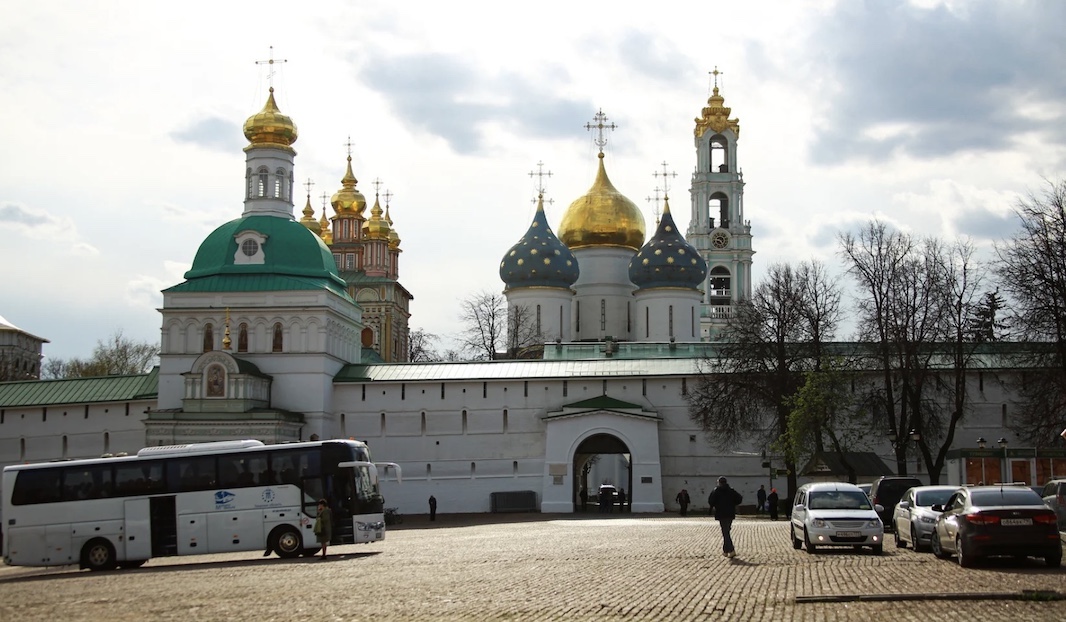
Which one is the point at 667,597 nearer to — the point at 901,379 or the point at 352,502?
the point at 352,502

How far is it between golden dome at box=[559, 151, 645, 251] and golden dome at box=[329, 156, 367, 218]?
58.0ft

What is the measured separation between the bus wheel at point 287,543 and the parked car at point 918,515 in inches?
404

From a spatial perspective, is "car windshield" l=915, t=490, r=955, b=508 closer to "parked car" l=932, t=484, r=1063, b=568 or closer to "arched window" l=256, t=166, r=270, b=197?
"parked car" l=932, t=484, r=1063, b=568

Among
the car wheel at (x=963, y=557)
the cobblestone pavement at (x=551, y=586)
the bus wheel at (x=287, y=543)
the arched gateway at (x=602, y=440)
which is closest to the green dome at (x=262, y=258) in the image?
the arched gateway at (x=602, y=440)

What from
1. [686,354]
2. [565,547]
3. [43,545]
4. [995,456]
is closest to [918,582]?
[565,547]

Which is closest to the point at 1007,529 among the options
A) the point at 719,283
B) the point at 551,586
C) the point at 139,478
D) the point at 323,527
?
the point at 551,586

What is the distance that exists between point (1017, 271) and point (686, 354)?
24309mm

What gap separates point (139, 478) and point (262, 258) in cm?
2582

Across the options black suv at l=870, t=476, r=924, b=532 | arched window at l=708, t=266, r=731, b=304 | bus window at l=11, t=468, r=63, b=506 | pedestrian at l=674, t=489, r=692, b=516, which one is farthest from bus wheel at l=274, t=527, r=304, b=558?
arched window at l=708, t=266, r=731, b=304

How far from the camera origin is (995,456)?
1500 inches

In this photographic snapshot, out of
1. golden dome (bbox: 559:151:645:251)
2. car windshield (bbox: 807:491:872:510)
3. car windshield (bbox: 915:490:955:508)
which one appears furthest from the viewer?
golden dome (bbox: 559:151:645:251)

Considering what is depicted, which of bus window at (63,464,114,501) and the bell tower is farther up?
the bell tower

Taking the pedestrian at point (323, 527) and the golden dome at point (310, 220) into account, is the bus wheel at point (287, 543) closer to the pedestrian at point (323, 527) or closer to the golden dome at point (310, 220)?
the pedestrian at point (323, 527)

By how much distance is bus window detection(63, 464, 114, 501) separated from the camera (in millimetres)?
26562
